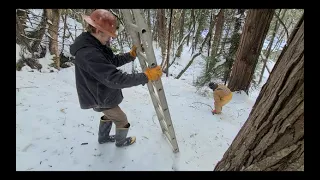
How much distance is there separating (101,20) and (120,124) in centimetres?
133

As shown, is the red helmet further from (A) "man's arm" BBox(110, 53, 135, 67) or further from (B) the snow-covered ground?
(B) the snow-covered ground

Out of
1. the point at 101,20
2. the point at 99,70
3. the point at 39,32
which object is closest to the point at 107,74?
the point at 99,70

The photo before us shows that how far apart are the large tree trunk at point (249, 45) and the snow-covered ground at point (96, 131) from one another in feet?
2.21

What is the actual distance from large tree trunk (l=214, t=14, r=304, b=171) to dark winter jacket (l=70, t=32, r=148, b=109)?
3.89 ft

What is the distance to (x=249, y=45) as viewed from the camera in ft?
17.1

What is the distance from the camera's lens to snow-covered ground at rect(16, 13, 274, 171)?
2.90 m

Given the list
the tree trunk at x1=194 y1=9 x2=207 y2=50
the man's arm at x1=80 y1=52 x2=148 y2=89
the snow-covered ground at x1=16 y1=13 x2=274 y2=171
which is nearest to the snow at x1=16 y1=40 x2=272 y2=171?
the snow-covered ground at x1=16 y1=13 x2=274 y2=171

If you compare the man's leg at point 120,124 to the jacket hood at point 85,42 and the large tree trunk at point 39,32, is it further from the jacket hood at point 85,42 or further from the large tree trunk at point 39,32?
the large tree trunk at point 39,32

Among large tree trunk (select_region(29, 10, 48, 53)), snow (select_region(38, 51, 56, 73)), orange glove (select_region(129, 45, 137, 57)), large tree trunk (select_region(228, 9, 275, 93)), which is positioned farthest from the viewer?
large tree trunk (select_region(29, 10, 48, 53))

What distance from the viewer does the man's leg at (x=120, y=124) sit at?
9.70 ft

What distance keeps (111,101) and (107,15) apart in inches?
37.8

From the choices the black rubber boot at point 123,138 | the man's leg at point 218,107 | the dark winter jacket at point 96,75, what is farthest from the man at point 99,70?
the man's leg at point 218,107

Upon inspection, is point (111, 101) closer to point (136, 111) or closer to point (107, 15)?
point (107, 15)
